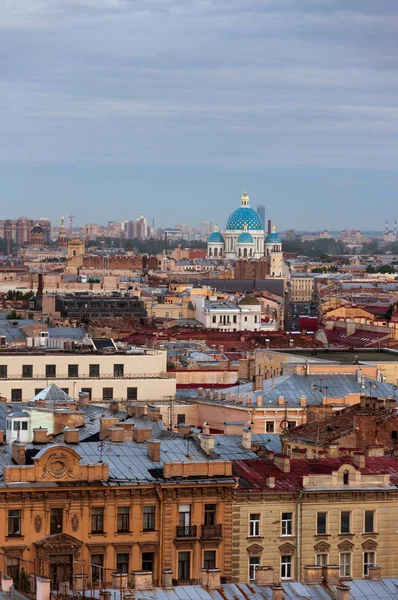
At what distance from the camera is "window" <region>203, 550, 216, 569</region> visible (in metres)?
36.3

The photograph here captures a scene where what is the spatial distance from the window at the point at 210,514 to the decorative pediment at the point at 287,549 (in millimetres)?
1392

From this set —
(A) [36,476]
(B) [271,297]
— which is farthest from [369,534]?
(B) [271,297]

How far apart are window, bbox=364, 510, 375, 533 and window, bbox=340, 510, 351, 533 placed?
31cm

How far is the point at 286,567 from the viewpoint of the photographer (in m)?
37.2

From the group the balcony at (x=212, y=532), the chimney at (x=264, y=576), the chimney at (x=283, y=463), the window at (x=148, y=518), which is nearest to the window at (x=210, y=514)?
the balcony at (x=212, y=532)

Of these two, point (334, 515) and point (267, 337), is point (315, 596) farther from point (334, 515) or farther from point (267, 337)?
point (267, 337)

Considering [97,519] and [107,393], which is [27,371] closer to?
[107,393]

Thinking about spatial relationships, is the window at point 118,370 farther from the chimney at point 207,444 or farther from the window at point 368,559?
the window at point 368,559

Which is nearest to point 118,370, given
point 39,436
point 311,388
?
point 311,388

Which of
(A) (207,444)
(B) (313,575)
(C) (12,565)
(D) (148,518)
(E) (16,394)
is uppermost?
(A) (207,444)

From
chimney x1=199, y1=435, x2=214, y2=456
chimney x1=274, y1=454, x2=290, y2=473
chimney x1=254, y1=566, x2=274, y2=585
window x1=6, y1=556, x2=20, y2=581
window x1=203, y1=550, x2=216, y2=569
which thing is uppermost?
chimney x1=199, y1=435, x2=214, y2=456

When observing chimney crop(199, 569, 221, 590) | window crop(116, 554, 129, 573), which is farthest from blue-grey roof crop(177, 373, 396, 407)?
chimney crop(199, 569, 221, 590)

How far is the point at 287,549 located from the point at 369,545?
1430mm

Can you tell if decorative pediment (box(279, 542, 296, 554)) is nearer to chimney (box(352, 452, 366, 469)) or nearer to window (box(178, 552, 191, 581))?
window (box(178, 552, 191, 581))
